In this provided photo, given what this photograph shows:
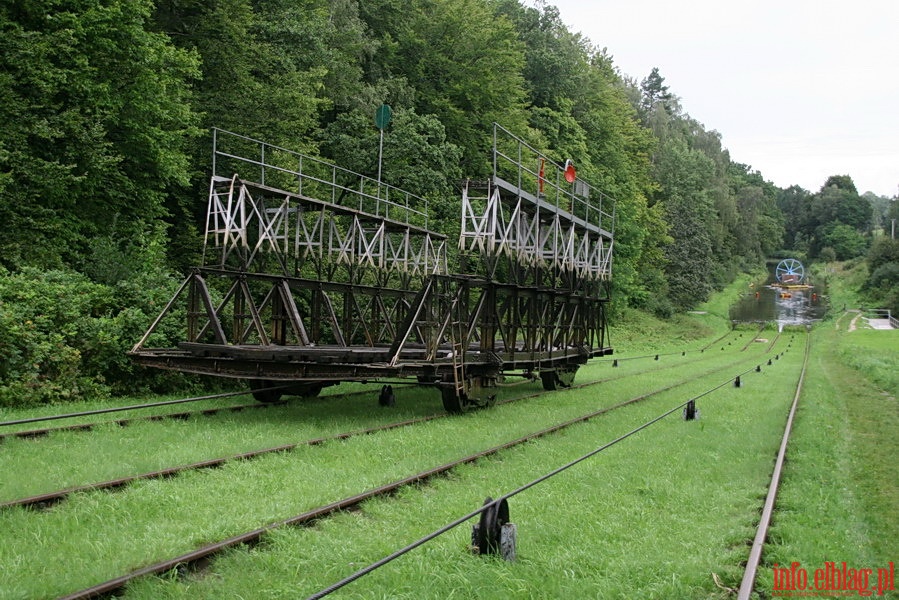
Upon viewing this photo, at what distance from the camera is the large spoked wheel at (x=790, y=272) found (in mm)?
107669

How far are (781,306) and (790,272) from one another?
598 inches

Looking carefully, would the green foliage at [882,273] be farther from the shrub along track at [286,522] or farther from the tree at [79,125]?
the shrub along track at [286,522]

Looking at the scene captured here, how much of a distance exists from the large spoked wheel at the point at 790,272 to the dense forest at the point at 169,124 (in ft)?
201

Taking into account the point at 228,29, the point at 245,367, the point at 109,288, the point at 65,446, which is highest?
A: the point at 228,29

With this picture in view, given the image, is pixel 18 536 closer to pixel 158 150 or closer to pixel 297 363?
pixel 297 363

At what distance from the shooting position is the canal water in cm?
8144

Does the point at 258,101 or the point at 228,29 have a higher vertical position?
the point at 228,29

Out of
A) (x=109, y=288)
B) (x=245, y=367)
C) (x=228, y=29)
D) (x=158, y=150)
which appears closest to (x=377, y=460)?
(x=245, y=367)

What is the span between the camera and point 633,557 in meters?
6.15

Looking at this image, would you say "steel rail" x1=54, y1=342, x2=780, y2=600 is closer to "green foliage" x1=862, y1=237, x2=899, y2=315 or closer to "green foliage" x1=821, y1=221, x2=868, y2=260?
"green foliage" x1=862, y1=237, x2=899, y2=315

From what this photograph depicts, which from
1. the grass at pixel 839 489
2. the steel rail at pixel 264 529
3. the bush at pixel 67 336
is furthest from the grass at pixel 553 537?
the bush at pixel 67 336

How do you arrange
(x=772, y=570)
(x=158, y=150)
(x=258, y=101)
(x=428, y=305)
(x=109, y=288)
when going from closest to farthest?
1. (x=772, y=570)
2. (x=428, y=305)
3. (x=109, y=288)
4. (x=158, y=150)
5. (x=258, y=101)

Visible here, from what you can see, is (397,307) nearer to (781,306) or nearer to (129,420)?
(129,420)

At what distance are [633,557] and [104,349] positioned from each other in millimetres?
12196
